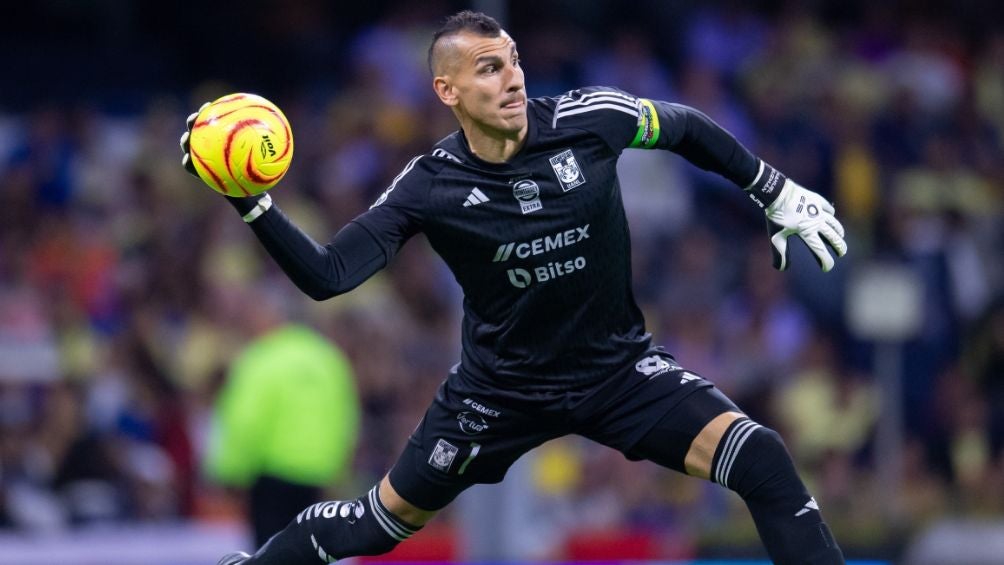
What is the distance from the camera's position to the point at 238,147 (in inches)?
212

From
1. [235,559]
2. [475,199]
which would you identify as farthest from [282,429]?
[475,199]

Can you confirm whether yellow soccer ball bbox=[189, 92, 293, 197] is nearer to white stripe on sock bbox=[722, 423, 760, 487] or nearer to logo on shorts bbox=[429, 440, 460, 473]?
logo on shorts bbox=[429, 440, 460, 473]

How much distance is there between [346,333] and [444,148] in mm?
6078

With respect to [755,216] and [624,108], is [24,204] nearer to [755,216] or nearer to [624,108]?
[755,216]

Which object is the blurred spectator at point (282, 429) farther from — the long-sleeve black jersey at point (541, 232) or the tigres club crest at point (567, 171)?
the tigres club crest at point (567, 171)

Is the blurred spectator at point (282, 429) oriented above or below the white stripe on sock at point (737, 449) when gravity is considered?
below

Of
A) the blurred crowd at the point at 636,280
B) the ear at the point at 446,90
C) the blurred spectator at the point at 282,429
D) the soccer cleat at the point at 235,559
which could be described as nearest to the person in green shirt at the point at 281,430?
the blurred spectator at the point at 282,429

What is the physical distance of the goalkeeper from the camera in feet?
18.8

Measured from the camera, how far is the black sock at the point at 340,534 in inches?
242

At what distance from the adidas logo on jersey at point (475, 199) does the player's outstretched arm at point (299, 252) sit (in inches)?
16.5

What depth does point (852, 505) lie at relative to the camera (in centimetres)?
1157

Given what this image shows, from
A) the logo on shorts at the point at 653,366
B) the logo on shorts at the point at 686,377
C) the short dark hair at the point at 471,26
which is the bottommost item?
the logo on shorts at the point at 686,377

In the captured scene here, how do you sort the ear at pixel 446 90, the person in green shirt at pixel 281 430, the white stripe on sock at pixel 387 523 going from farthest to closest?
the person in green shirt at pixel 281 430
the white stripe on sock at pixel 387 523
the ear at pixel 446 90

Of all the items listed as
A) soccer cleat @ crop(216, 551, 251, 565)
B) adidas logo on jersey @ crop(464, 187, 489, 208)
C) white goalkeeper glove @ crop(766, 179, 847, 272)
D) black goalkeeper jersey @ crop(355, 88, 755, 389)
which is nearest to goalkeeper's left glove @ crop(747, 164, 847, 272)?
white goalkeeper glove @ crop(766, 179, 847, 272)
